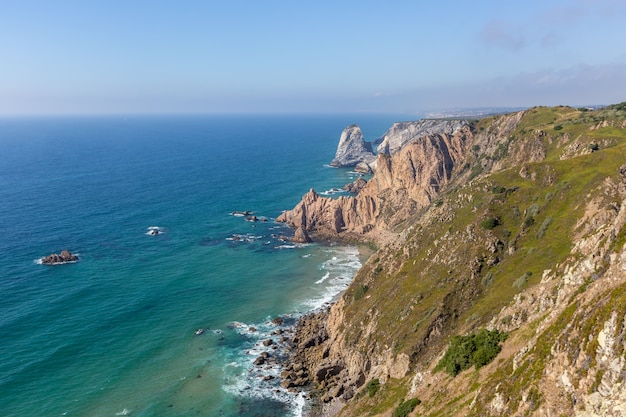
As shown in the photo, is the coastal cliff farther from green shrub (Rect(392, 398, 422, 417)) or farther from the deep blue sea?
the deep blue sea

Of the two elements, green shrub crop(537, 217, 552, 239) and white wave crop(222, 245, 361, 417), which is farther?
white wave crop(222, 245, 361, 417)

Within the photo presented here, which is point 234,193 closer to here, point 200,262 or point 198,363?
point 200,262

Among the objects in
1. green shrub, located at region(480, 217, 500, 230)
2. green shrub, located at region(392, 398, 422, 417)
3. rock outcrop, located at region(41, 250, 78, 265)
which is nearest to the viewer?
green shrub, located at region(392, 398, 422, 417)

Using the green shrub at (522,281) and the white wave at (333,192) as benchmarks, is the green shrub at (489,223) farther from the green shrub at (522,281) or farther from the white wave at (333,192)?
the white wave at (333,192)

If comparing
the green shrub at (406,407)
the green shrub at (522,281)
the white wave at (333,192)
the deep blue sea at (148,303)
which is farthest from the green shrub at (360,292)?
the white wave at (333,192)

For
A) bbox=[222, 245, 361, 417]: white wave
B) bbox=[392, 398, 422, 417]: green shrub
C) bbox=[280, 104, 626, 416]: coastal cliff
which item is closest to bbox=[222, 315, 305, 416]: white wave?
bbox=[222, 245, 361, 417]: white wave

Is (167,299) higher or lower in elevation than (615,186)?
lower

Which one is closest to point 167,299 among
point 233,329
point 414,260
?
point 233,329
